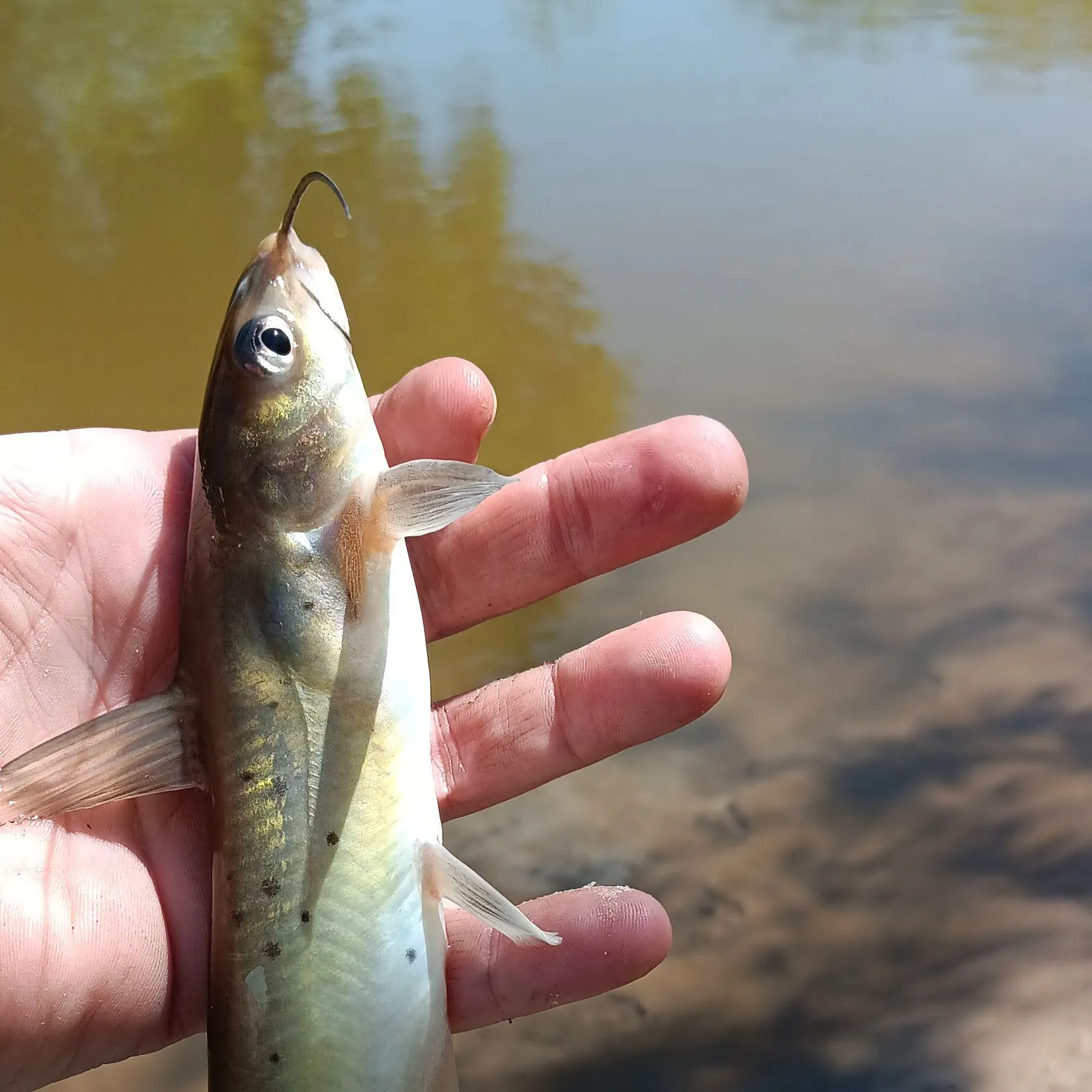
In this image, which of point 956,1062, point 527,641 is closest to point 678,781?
point 527,641

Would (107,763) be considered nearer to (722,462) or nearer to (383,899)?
(383,899)

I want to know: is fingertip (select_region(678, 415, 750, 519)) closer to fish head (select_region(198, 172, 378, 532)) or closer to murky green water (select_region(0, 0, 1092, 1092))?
fish head (select_region(198, 172, 378, 532))

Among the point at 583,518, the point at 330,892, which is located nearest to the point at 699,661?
the point at 583,518

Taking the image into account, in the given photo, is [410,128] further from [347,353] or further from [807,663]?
[347,353]

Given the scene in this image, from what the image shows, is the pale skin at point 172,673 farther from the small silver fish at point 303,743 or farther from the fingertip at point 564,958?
the small silver fish at point 303,743

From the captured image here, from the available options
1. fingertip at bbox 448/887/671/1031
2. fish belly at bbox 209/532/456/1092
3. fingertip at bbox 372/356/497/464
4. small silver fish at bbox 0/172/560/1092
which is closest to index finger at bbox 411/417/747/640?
fingertip at bbox 372/356/497/464

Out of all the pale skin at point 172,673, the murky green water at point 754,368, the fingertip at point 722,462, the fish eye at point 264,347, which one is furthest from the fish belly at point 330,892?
the murky green water at point 754,368

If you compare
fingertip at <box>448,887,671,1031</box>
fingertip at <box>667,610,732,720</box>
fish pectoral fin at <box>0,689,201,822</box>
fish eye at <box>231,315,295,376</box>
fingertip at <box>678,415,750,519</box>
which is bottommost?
fingertip at <box>448,887,671,1031</box>
